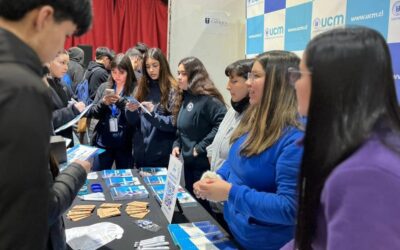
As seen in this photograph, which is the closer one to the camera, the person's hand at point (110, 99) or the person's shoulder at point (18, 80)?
the person's shoulder at point (18, 80)

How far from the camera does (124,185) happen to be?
2084 mm

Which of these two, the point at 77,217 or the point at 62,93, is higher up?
the point at 62,93

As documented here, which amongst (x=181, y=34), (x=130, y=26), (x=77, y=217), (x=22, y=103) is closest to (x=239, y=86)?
(x=77, y=217)

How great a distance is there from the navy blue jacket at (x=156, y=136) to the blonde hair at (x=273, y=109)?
4.75 feet

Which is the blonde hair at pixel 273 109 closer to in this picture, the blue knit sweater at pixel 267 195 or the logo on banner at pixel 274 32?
the blue knit sweater at pixel 267 195

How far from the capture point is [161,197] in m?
1.89

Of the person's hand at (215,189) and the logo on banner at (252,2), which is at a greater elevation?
the logo on banner at (252,2)

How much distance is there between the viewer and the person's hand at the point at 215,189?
1296 millimetres

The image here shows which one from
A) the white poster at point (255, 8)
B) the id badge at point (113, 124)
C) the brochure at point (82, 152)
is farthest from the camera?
the white poster at point (255, 8)

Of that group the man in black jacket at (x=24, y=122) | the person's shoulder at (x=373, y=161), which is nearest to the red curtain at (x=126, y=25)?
the man in black jacket at (x=24, y=122)

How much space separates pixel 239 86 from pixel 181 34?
212 cm

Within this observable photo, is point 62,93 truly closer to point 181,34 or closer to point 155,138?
point 155,138

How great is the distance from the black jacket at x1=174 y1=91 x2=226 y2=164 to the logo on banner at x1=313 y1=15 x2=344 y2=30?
2.73 ft

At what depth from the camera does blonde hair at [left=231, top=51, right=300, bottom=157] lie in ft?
4.25
